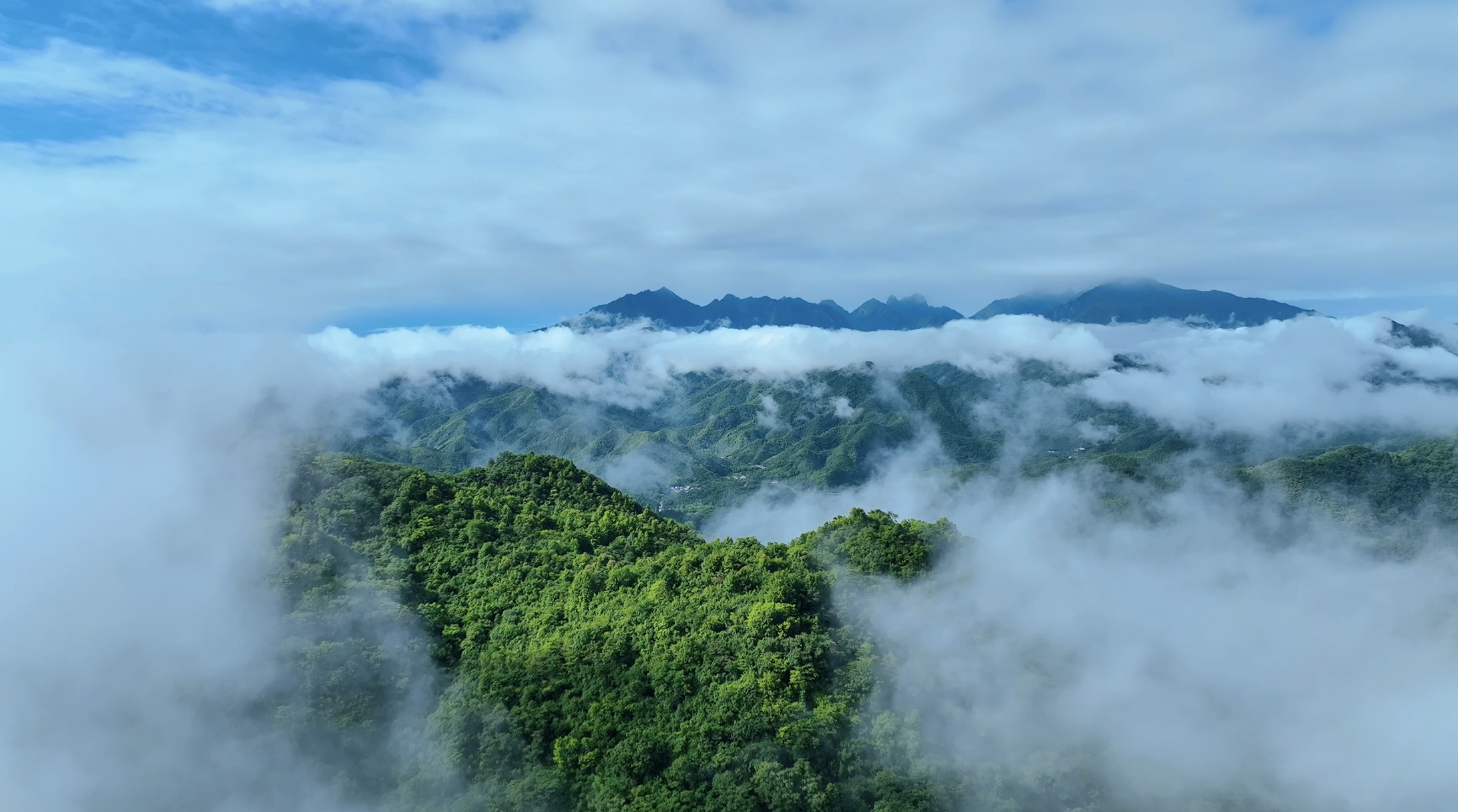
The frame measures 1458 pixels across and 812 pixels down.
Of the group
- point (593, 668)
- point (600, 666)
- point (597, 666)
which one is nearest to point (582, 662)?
point (593, 668)

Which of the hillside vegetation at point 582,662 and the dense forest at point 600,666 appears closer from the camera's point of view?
the dense forest at point 600,666

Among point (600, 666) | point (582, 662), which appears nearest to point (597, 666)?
point (600, 666)

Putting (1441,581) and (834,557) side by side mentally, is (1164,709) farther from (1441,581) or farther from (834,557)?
(1441,581)

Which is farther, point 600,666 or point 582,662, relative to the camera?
point 582,662

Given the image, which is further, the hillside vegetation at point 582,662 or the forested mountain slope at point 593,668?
the hillside vegetation at point 582,662

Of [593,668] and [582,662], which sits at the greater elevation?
[582,662]

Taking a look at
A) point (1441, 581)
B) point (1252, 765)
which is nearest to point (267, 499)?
point (1252, 765)

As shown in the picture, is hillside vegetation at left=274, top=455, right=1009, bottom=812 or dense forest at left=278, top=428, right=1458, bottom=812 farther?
hillside vegetation at left=274, top=455, right=1009, bottom=812

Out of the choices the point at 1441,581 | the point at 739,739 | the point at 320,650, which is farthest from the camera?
the point at 1441,581

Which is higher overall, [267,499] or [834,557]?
[267,499]

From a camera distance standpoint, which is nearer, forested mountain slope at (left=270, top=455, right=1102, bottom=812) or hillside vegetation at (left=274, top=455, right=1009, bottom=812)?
forested mountain slope at (left=270, top=455, right=1102, bottom=812)

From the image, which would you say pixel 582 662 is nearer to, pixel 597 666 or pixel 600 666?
pixel 597 666
